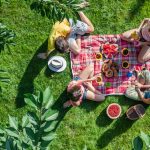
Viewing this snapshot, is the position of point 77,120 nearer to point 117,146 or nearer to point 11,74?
point 117,146

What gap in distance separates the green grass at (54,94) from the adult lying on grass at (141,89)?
18 cm

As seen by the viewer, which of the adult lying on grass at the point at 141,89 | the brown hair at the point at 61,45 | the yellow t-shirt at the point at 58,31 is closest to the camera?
the brown hair at the point at 61,45

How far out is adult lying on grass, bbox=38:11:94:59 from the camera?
298 inches

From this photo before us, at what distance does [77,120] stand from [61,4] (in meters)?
3.87

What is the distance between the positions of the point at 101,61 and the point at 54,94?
103cm

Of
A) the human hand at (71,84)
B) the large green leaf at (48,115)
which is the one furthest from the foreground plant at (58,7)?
the human hand at (71,84)

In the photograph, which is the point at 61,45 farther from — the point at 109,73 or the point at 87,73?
the point at 109,73

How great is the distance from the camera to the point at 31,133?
3295 millimetres

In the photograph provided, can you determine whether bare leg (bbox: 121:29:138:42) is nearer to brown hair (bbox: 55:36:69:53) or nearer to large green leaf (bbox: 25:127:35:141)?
brown hair (bbox: 55:36:69:53)

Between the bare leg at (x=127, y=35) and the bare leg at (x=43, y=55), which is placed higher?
the bare leg at (x=127, y=35)

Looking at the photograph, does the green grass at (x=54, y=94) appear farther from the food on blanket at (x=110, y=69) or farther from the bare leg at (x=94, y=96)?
the food on blanket at (x=110, y=69)

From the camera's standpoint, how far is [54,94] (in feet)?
26.7

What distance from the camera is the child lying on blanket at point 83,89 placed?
25.1 feet

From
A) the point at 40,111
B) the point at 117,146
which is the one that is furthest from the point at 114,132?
the point at 40,111
